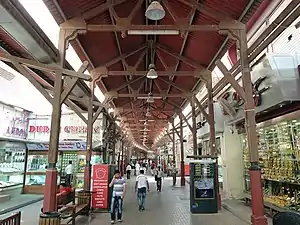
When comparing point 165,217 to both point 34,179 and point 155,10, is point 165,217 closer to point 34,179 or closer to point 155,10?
point 155,10

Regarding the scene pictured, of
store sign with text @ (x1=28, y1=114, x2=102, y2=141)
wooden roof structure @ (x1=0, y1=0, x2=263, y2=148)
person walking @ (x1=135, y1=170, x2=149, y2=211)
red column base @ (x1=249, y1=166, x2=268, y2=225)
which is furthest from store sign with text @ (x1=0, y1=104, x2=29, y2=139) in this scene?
red column base @ (x1=249, y1=166, x2=268, y2=225)

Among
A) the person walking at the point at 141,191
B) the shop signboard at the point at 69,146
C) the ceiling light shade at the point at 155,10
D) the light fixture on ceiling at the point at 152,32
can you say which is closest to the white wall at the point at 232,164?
the person walking at the point at 141,191

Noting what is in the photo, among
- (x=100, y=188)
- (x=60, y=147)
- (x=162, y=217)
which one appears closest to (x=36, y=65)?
(x=100, y=188)

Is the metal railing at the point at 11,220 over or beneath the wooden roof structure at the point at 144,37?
beneath

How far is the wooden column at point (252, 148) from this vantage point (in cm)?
616

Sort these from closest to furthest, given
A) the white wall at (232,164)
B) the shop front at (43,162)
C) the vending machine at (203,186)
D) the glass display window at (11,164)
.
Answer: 1. the vending machine at (203,186)
2. the glass display window at (11,164)
3. the white wall at (232,164)
4. the shop front at (43,162)

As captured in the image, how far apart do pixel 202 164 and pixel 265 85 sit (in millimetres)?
3459

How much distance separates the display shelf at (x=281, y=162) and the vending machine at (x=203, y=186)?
166cm

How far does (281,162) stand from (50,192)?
6.41 metres

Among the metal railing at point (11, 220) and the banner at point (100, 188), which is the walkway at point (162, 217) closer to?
the banner at point (100, 188)

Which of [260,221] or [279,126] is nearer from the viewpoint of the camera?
[260,221]

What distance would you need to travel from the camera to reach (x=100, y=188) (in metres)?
9.43

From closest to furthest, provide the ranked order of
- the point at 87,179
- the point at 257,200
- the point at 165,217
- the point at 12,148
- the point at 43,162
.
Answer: the point at 257,200
the point at 165,217
the point at 87,179
the point at 12,148
the point at 43,162

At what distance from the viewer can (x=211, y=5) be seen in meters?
7.30
